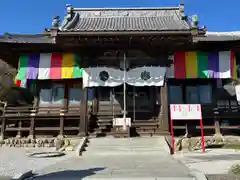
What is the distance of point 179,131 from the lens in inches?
640

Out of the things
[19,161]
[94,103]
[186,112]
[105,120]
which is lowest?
[19,161]

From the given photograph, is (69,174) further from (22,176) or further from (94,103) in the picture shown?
(94,103)

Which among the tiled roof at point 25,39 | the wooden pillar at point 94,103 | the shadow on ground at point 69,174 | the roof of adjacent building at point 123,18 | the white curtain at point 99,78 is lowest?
the shadow on ground at point 69,174

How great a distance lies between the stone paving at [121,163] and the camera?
7414 millimetres

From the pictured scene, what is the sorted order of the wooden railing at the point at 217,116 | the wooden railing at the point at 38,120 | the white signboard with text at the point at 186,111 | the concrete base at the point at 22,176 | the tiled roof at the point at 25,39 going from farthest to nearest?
the tiled roof at the point at 25,39, the wooden railing at the point at 38,120, the wooden railing at the point at 217,116, the white signboard with text at the point at 186,111, the concrete base at the point at 22,176

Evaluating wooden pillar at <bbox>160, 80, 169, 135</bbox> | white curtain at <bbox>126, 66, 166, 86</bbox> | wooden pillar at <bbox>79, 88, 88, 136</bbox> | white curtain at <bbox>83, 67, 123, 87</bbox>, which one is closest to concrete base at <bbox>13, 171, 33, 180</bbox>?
wooden pillar at <bbox>79, 88, 88, 136</bbox>

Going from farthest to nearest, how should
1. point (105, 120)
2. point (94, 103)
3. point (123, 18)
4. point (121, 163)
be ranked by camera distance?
point (123, 18), point (94, 103), point (105, 120), point (121, 163)

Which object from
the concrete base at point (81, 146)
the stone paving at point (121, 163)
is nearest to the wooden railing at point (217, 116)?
the stone paving at point (121, 163)

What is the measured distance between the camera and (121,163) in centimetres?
944

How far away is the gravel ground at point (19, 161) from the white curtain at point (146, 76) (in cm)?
571

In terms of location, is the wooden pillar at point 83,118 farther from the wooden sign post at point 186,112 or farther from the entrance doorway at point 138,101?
the wooden sign post at point 186,112

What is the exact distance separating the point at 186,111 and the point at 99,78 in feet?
18.6

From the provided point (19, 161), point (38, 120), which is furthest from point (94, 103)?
point (19, 161)

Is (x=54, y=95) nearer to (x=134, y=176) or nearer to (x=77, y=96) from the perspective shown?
(x=77, y=96)
